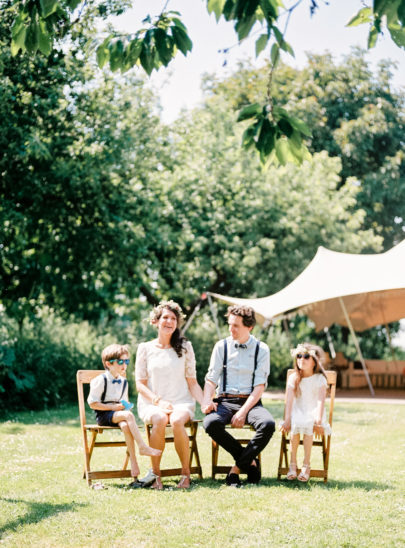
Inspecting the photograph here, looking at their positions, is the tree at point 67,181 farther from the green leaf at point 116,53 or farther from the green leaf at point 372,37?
the green leaf at point 372,37

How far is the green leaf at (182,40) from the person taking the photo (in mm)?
3393

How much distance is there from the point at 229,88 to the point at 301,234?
984 cm

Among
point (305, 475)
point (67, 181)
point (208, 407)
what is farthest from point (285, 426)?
point (67, 181)

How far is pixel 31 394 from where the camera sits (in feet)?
43.2

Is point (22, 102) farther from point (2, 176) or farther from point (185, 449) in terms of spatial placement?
point (185, 449)

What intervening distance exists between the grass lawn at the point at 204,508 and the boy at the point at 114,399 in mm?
388

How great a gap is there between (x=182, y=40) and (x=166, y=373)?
347 centimetres

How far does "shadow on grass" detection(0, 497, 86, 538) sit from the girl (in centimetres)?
190

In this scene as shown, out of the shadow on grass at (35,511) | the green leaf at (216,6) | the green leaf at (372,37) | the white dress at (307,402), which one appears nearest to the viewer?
the green leaf at (216,6)

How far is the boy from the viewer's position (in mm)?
6000

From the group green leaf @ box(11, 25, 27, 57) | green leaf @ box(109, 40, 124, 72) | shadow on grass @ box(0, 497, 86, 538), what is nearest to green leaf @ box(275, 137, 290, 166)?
green leaf @ box(109, 40, 124, 72)

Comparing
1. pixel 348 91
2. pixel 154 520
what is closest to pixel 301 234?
pixel 348 91

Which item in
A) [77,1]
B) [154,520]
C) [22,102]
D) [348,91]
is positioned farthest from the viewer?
[348,91]

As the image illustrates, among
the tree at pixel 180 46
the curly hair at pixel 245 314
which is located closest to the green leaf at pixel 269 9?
the tree at pixel 180 46
